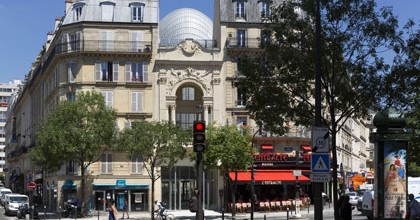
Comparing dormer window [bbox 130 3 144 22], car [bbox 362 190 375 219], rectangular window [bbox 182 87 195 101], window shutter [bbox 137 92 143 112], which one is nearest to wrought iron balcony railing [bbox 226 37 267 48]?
rectangular window [bbox 182 87 195 101]

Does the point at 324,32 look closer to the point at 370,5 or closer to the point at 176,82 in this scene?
the point at 370,5

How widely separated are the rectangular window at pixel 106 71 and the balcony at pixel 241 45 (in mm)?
9394

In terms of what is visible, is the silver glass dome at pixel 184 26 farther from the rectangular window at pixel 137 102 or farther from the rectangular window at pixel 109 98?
the rectangular window at pixel 109 98

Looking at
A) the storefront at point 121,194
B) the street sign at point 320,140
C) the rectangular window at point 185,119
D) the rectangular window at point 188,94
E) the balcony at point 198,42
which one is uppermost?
the balcony at point 198,42

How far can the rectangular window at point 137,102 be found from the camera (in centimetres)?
6047

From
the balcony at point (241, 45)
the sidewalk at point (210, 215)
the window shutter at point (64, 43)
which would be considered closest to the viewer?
the sidewalk at point (210, 215)

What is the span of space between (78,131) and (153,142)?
546cm

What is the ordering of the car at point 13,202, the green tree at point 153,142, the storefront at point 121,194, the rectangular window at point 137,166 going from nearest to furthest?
the green tree at point 153,142, the car at point 13,202, the storefront at point 121,194, the rectangular window at point 137,166

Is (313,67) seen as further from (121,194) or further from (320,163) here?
(121,194)

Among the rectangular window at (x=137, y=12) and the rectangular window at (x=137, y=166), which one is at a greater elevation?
the rectangular window at (x=137, y=12)

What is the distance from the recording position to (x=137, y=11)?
205 feet

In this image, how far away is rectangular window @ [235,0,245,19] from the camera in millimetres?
62316

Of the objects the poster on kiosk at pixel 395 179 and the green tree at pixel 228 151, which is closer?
the poster on kiosk at pixel 395 179

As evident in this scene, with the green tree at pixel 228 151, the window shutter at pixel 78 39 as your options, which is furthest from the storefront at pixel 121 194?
the window shutter at pixel 78 39
